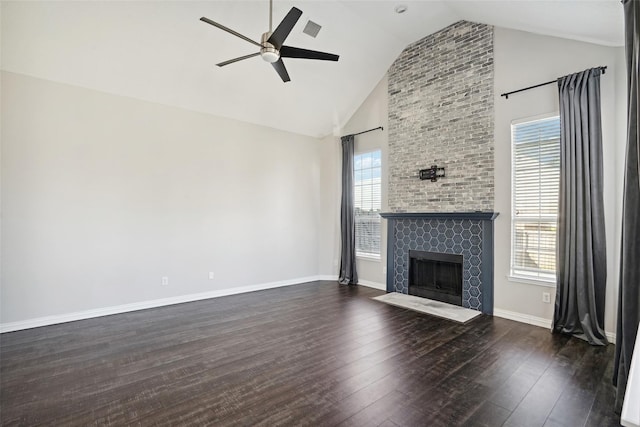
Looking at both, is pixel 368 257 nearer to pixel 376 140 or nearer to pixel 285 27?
pixel 376 140

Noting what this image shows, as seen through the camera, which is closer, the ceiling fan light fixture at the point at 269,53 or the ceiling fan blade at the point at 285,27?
the ceiling fan blade at the point at 285,27

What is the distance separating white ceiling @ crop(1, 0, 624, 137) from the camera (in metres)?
3.37

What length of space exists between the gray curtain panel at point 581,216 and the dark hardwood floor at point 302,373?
0.31 metres

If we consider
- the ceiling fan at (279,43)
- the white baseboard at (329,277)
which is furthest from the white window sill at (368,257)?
the ceiling fan at (279,43)

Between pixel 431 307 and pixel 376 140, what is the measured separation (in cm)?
330

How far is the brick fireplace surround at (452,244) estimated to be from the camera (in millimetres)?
4359

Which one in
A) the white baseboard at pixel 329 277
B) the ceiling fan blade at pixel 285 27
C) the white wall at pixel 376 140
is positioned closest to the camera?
the ceiling fan blade at pixel 285 27

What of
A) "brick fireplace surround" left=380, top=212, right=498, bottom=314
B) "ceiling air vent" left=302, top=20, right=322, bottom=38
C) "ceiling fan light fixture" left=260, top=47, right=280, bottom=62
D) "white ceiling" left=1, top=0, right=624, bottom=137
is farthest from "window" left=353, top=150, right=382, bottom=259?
"ceiling fan light fixture" left=260, top=47, right=280, bottom=62

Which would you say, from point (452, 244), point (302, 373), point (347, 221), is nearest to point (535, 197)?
point (452, 244)

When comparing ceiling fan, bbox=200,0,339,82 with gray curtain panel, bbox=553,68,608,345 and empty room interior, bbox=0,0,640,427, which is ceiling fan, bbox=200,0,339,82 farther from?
gray curtain panel, bbox=553,68,608,345

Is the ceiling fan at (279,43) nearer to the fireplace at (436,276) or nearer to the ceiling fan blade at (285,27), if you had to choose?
the ceiling fan blade at (285,27)

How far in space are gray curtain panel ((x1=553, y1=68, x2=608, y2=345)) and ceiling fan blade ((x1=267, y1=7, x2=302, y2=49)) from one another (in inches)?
130

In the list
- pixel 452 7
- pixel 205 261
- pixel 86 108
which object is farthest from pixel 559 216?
pixel 86 108

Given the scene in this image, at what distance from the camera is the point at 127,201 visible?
450cm
